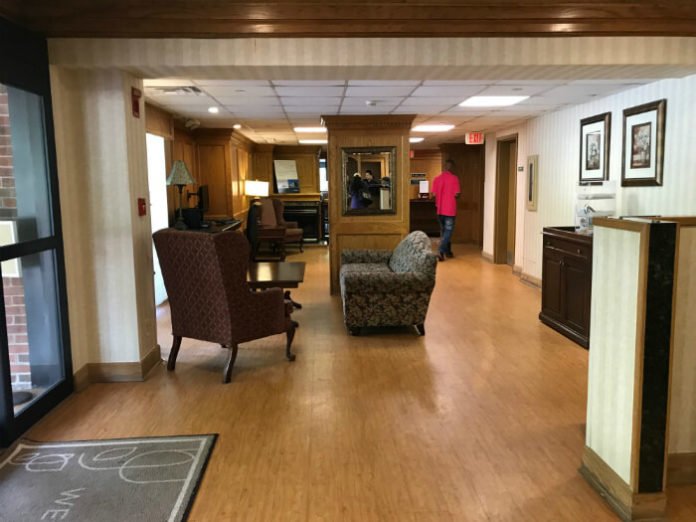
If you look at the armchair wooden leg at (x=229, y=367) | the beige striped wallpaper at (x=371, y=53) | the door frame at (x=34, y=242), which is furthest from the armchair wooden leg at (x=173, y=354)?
the beige striped wallpaper at (x=371, y=53)

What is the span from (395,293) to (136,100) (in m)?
2.55

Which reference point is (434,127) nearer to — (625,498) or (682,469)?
(682,469)

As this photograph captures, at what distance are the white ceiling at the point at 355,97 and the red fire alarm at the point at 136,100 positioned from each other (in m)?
0.65

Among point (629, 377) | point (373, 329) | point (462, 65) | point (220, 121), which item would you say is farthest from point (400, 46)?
point (220, 121)

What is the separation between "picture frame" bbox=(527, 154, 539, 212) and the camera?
292 inches

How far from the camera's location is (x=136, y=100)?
392cm

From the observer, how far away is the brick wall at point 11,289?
3133 millimetres

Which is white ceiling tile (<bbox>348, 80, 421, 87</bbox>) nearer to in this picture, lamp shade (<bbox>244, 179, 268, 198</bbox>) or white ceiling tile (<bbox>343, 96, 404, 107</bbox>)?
Answer: white ceiling tile (<bbox>343, 96, 404, 107</bbox>)

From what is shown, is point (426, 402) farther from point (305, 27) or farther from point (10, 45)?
point (10, 45)

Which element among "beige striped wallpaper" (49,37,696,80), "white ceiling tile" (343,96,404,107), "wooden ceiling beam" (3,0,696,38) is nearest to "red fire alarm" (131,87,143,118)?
"beige striped wallpaper" (49,37,696,80)

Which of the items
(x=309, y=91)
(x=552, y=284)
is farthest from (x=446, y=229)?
(x=309, y=91)

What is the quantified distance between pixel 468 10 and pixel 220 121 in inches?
184

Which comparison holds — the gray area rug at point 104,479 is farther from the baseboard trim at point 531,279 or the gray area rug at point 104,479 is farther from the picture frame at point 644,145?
the baseboard trim at point 531,279

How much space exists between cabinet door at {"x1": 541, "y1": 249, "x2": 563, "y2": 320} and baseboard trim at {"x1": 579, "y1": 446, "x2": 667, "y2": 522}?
2807mm
